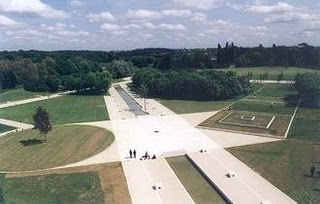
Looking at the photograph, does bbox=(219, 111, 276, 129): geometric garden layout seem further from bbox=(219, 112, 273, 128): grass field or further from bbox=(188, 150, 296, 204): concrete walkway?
bbox=(188, 150, 296, 204): concrete walkway

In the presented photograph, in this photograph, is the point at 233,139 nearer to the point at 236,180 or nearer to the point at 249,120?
the point at 249,120

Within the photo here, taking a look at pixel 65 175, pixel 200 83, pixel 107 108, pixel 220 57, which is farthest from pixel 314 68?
pixel 65 175

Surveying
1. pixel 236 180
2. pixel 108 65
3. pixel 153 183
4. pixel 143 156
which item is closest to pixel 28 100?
pixel 108 65

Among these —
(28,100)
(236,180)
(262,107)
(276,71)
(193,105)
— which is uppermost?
(276,71)

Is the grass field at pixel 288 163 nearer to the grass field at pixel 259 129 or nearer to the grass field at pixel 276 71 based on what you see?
the grass field at pixel 259 129

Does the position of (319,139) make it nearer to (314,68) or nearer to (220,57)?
(314,68)
